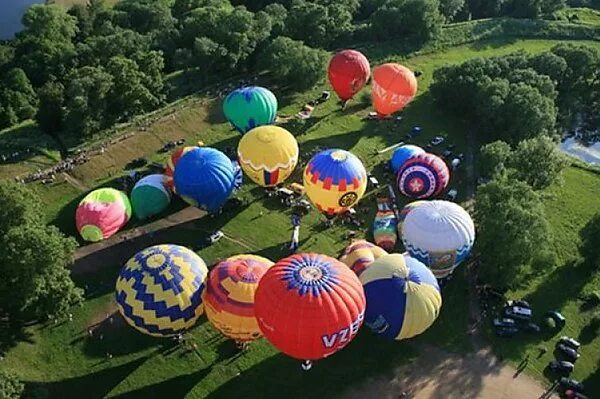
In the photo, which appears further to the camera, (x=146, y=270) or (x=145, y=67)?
(x=145, y=67)

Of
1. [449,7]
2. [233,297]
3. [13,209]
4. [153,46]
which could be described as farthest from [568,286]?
[153,46]

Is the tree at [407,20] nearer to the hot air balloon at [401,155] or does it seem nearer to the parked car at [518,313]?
the hot air balloon at [401,155]

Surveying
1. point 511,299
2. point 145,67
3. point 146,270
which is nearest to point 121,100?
point 145,67

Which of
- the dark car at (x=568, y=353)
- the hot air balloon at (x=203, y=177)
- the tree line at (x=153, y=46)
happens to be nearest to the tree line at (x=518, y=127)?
the dark car at (x=568, y=353)

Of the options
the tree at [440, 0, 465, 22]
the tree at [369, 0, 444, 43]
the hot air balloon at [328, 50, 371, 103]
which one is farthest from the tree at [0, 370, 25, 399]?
the tree at [440, 0, 465, 22]

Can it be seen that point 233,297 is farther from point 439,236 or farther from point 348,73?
point 348,73

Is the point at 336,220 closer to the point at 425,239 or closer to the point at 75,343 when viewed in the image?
the point at 425,239

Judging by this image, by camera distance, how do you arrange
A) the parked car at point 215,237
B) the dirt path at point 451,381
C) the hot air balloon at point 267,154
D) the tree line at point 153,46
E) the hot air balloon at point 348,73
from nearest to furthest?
1. the dirt path at point 451,381
2. the parked car at point 215,237
3. the hot air balloon at point 267,154
4. the tree line at point 153,46
5. the hot air balloon at point 348,73
